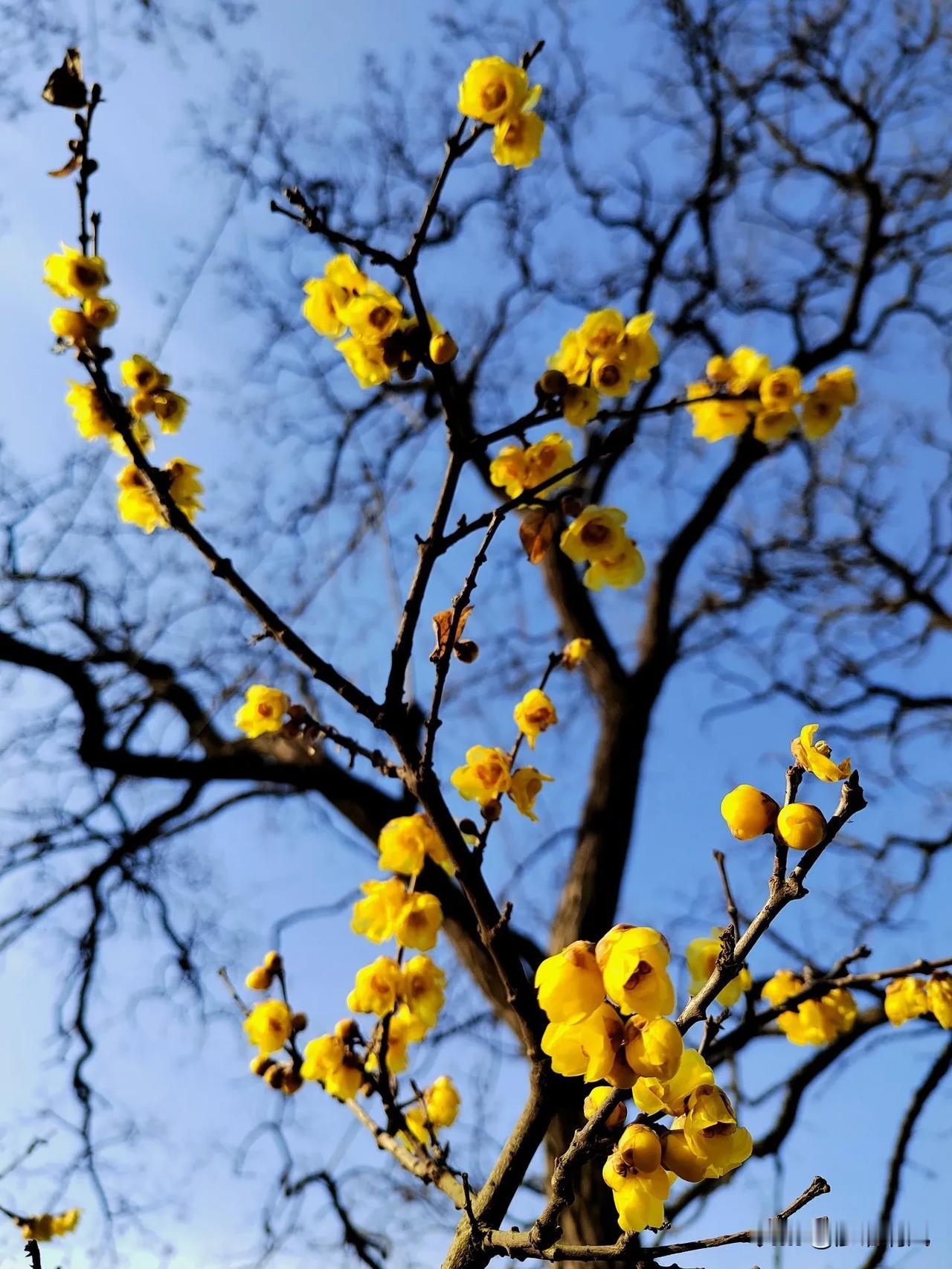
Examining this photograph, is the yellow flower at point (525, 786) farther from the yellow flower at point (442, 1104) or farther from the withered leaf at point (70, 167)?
the withered leaf at point (70, 167)

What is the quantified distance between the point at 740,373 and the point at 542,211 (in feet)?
14.6

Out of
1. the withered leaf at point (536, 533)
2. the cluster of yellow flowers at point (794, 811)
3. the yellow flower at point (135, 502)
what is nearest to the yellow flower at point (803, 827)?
the cluster of yellow flowers at point (794, 811)

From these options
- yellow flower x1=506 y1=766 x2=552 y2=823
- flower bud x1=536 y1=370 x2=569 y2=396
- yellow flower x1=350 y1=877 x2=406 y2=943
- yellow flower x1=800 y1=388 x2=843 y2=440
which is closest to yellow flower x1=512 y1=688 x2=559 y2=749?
yellow flower x1=506 y1=766 x2=552 y2=823

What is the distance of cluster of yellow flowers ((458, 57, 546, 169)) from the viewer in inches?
60.8

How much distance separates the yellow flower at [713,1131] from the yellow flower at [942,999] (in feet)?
3.51

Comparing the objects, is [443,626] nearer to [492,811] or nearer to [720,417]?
[492,811]

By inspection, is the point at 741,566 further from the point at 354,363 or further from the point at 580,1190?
the point at 354,363

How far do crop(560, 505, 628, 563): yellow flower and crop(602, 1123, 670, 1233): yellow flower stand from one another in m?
1.04

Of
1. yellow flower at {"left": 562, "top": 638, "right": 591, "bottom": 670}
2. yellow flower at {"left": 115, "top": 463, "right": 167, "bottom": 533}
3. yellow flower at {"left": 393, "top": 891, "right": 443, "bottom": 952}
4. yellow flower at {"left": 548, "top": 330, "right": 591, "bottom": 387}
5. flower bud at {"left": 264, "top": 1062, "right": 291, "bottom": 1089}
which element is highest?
yellow flower at {"left": 548, "top": 330, "right": 591, "bottom": 387}

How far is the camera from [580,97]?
6.05 metres

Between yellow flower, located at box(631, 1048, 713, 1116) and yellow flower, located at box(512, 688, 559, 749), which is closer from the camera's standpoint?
yellow flower, located at box(631, 1048, 713, 1116)

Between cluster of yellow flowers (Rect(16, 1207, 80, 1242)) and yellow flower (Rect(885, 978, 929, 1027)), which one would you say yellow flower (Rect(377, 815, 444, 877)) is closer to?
yellow flower (Rect(885, 978, 929, 1027))

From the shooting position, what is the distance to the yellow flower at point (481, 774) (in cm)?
159

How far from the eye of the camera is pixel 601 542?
5.48 feet
